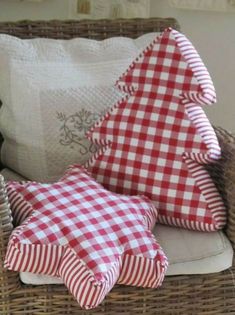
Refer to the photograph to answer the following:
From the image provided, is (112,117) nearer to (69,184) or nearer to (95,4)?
(69,184)

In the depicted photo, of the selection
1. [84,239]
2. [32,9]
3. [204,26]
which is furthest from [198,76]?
[32,9]

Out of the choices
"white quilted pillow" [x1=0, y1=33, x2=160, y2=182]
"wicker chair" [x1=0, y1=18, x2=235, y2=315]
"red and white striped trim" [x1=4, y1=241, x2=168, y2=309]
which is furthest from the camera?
"white quilted pillow" [x1=0, y1=33, x2=160, y2=182]

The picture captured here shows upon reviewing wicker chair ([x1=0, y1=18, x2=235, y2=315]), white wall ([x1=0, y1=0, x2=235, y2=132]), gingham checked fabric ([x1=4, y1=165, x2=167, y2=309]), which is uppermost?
white wall ([x1=0, y1=0, x2=235, y2=132])

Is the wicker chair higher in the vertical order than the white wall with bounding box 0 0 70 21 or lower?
lower

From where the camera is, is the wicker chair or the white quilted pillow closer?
the wicker chair

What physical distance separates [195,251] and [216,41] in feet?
3.33

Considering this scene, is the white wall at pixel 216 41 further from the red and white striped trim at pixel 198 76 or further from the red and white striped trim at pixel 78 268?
the red and white striped trim at pixel 78 268

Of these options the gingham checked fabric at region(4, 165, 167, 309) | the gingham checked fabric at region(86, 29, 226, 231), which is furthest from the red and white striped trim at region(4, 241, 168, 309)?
the gingham checked fabric at region(86, 29, 226, 231)

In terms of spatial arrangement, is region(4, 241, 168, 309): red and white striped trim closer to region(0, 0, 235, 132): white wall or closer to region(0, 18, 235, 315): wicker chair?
region(0, 18, 235, 315): wicker chair

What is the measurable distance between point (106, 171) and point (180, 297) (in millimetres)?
383

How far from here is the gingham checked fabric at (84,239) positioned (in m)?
1.29

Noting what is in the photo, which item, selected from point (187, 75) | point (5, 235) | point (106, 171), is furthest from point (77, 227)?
point (187, 75)

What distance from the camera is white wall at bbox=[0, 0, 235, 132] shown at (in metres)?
2.16

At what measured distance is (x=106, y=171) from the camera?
162cm
